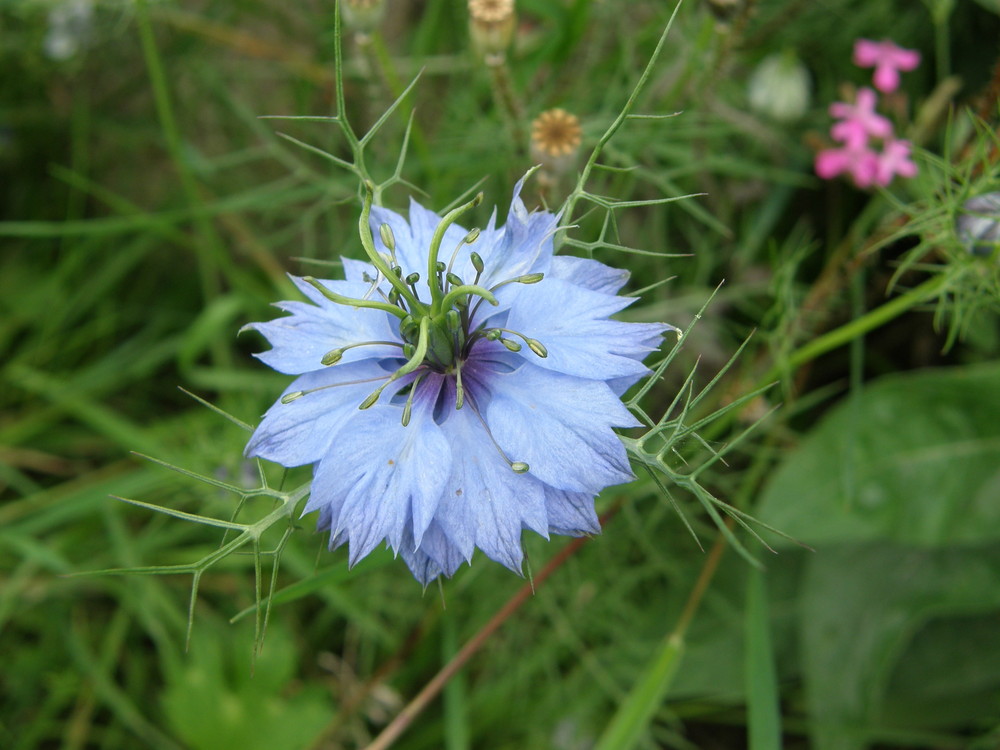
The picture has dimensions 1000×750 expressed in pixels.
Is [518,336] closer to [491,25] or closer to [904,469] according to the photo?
[491,25]

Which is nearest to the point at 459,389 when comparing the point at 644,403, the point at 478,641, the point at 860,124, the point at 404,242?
the point at 404,242

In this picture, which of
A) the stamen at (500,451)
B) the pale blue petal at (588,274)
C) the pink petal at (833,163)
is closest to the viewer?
the stamen at (500,451)

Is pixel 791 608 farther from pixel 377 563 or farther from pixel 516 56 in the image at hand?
pixel 516 56

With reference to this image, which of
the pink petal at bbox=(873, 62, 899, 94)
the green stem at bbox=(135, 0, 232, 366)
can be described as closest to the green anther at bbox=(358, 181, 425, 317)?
the green stem at bbox=(135, 0, 232, 366)

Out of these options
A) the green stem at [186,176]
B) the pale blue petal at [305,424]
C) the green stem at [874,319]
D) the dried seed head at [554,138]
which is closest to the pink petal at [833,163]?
the green stem at [874,319]

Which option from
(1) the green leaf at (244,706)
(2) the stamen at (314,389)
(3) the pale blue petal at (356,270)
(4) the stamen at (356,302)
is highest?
(4) the stamen at (356,302)

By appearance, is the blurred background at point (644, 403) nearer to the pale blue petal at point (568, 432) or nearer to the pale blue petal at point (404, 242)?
the pale blue petal at point (404, 242)

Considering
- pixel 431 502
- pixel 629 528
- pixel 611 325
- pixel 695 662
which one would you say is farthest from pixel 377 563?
pixel 695 662
